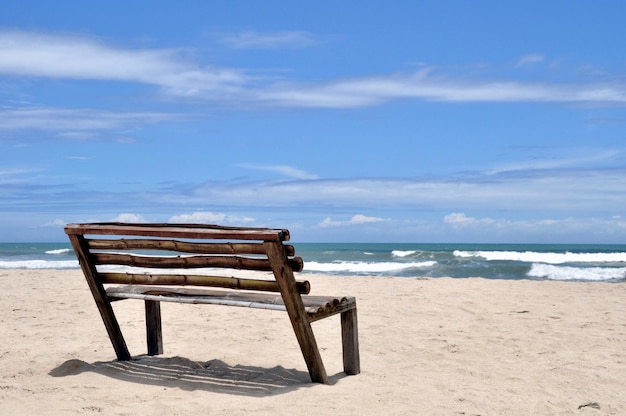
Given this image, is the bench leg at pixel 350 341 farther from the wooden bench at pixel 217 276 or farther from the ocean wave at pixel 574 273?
the ocean wave at pixel 574 273

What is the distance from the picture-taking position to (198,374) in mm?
6180

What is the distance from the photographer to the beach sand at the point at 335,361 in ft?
17.0

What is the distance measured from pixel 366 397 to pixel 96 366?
288 cm

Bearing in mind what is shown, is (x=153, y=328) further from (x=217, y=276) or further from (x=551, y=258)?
(x=551, y=258)

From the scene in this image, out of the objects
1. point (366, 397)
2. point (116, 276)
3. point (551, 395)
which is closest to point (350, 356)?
point (366, 397)

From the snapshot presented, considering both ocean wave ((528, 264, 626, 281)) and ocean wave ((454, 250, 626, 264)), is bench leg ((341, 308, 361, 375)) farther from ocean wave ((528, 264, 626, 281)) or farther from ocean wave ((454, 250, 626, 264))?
ocean wave ((454, 250, 626, 264))

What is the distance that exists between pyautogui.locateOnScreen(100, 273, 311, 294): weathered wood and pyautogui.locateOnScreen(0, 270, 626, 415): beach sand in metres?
0.88

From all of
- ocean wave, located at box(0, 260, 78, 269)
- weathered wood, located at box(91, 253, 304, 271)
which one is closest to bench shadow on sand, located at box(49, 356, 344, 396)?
weathered wood, located at box(91, 253, 304, 271)

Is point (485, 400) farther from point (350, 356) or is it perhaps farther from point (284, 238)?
point (284, 238)

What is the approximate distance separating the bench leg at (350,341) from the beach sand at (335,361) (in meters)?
0.13

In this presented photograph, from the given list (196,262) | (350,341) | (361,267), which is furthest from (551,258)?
(196,262)

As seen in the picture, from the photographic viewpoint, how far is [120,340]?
676cm

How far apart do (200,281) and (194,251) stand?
0.34m

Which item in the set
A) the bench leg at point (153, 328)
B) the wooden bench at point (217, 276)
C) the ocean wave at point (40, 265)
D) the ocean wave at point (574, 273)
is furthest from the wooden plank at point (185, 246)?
the ocean wave at point (40, 265)
